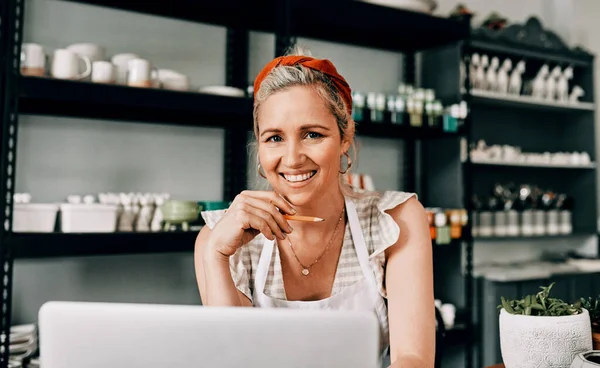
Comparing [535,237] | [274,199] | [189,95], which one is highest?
[189,95]

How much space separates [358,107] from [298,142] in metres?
1.34

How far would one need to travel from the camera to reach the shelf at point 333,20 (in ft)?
7.81

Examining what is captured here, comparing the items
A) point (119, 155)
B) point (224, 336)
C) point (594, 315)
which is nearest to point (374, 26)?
point (119, 155)

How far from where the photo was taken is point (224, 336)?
1.75ft

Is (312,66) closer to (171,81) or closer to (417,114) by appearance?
(171,81)

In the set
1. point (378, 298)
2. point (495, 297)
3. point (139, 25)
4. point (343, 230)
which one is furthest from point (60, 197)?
point (495, 297)

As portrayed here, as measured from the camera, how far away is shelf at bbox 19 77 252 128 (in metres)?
1.84

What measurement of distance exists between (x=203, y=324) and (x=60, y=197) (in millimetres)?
1908

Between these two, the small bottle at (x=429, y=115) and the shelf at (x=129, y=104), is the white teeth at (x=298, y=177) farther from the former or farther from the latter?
the small bottle at (x=429, y=115)

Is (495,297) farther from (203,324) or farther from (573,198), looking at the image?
(203,324)

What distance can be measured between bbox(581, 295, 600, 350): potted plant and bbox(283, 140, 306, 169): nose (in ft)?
2.06

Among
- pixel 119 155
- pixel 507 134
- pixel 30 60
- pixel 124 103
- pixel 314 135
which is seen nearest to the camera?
pixel 314 135

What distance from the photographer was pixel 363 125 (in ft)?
8.47

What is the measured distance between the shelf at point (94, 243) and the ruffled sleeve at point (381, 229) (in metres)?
0.93
